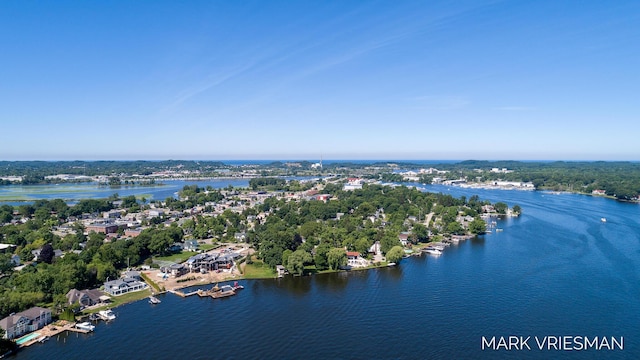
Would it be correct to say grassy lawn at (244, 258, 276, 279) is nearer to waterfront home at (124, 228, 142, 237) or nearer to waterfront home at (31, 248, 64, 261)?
waterfront home at (31, 248, 64, 261)

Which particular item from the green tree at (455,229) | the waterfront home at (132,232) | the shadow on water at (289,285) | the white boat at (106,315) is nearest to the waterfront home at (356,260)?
the shadow on water at (289,285)

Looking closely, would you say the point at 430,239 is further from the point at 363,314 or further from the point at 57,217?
the point at 57,217

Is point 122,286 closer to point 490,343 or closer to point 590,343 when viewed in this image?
point 490,343

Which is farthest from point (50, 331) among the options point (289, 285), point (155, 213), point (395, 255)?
point (155, 213)

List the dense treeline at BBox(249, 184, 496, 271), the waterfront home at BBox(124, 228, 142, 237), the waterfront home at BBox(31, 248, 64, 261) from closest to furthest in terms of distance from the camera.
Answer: the dense treeline at BBox(249, 184, 496, 271) → the waterfront home at BBox(31, 248, 64, 261) → the waterfront home at BBox(124, 228, 142, 237)

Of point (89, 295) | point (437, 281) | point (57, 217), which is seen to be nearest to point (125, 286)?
point (89, 295)

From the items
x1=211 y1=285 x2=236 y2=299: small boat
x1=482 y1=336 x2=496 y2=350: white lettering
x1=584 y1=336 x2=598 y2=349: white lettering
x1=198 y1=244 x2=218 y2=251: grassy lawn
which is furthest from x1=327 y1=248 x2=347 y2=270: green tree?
x1=584 y1=336 x2=598 y2=349: white lettering
